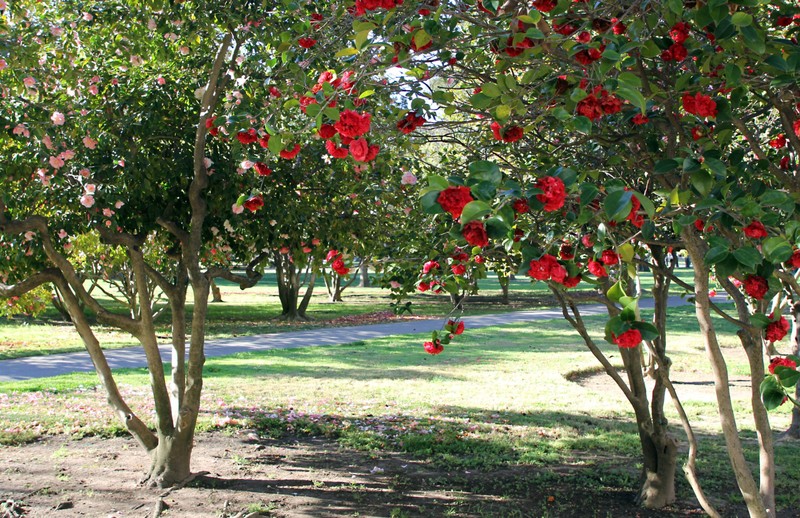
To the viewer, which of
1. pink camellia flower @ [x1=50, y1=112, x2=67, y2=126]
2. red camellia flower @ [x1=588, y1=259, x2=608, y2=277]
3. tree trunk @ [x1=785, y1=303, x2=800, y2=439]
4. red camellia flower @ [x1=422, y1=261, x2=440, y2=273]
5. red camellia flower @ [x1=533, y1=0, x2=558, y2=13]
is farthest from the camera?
tree trunk @ [x1=785, y1=303, x2=800, y2=439]

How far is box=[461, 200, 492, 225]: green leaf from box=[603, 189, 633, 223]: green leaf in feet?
1.09

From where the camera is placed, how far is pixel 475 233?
1874mm

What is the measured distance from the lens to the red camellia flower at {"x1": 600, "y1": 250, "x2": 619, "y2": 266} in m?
2.54

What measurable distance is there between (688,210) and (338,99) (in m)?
1.48

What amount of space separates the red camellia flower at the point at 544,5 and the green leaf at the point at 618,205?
35.6 inches

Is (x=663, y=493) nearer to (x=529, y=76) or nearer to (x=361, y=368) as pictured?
(x=529, y=76)

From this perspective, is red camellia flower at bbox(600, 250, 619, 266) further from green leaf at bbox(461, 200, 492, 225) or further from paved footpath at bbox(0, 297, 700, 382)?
paved footpath at bbox(0, 297, 700, 382)

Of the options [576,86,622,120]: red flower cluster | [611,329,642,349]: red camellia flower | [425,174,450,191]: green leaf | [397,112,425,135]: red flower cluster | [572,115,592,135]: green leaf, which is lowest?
[611,329,642,349]: red camellia flower

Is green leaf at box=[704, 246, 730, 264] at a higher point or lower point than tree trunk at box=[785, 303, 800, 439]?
higher

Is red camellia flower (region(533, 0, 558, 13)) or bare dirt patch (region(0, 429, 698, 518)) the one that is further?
bare dirt patch (region(0, 429, 698, 518))

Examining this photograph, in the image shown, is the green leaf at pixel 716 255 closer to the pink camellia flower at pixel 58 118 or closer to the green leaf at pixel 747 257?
the green leaf at pixel 747 257

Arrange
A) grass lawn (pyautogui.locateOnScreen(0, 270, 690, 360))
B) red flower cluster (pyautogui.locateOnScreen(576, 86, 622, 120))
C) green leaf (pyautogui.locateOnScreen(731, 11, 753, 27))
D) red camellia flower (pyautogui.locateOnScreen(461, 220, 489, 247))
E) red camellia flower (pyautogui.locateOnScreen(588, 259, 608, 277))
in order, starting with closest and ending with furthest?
red camellia flower (pyautogui.locateOnScreen(461, 220, 489, 247))
green leaf (pyautogui.locateOnScreen(731, 11, 753, 27))
red flower cluster (pyautogui.locateOnScreen(576, 86, 622, 120))
red camellia flower (pyautogui.locateOnScreen(588, 259, 608, 277))
grass lawn (pyautogui.locateOnScreen(0, 270, 690, 360))

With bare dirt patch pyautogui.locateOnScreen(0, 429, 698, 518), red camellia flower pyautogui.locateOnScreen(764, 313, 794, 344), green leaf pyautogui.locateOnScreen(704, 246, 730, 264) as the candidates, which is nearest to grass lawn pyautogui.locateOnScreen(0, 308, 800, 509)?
bare dirt patch pyautogui.locateOnScreen(0, 429, 698, 518)

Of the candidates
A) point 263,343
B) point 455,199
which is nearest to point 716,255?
point 455,199
